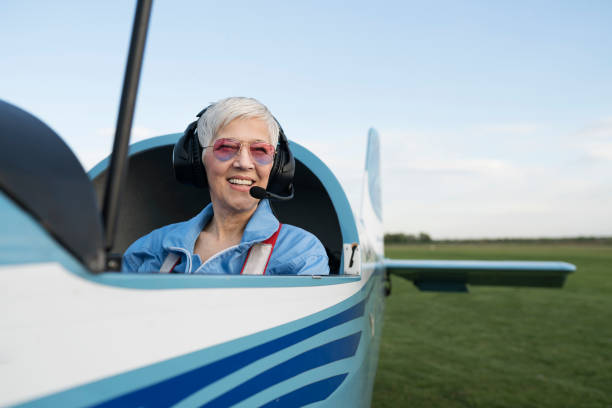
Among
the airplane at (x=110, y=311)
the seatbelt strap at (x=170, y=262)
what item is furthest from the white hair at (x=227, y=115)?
the airplane at (x=110, y=311)

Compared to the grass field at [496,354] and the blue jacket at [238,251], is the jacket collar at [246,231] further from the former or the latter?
the grass field at [496,354]

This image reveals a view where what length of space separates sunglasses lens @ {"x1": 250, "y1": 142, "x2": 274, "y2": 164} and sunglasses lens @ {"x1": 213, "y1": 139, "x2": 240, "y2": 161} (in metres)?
0.05

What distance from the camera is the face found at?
4.43 ft

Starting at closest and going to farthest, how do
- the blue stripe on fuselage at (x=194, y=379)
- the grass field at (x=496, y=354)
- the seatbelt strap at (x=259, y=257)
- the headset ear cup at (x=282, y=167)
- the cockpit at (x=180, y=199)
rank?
the blue stripe on fuselage at (x=194, y=379) → the seatbelt strap at (x=259, y=257) → the headset ear cup at (x=282, y=167) → the cockpit at (x=180, y=199) → the grass field at (x=496, y=354)

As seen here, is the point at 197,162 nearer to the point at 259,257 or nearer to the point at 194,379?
the point at 259,257

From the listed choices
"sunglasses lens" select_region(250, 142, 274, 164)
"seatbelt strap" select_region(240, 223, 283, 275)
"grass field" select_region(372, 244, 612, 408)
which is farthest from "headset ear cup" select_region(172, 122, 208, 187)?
"grass field" select_region(372, 244, 612, 408)

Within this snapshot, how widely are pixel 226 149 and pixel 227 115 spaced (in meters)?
0.11

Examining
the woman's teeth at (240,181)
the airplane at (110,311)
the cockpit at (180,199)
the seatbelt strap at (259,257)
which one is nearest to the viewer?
the airplane at (110,311)

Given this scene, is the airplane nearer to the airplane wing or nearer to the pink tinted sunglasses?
the pink tinted sunglasses

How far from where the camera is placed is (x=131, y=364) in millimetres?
520

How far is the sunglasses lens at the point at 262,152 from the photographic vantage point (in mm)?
1370

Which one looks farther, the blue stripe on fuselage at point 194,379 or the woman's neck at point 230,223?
the woman's neck at point 230,223

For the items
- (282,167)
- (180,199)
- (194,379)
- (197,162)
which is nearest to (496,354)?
(180,199)

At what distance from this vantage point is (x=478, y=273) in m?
4.82
